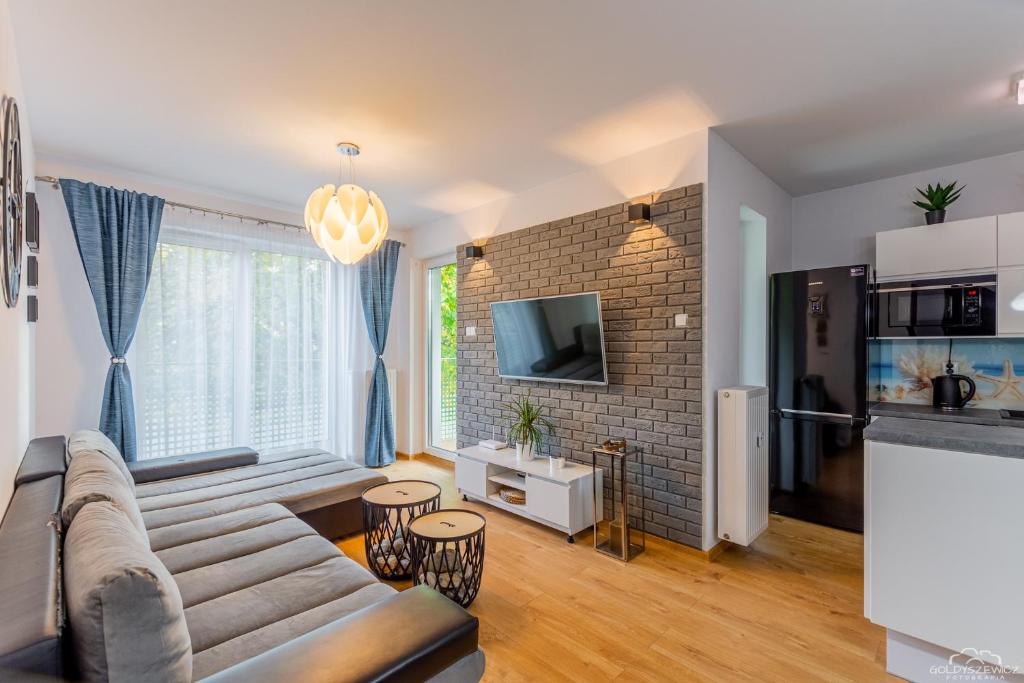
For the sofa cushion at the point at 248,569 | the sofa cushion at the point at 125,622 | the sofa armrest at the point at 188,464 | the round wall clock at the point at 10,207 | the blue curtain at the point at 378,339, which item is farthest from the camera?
the blue curtain at the point at 378,339

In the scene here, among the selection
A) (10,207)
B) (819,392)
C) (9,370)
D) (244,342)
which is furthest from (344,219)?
(819,392)

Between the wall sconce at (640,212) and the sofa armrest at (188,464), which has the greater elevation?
the wall sconce at (640,212)

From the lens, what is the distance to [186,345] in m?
3.74

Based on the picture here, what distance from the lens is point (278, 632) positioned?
143cm

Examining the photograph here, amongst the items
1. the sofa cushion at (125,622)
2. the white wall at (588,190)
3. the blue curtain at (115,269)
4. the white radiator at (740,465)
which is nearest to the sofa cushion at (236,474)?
the blue curtain at (115,269)

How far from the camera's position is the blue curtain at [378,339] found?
4.89 m

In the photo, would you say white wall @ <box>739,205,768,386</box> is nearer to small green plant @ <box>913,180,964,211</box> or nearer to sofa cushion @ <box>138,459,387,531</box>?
small green plant @ <box>913,180,964,211</box>

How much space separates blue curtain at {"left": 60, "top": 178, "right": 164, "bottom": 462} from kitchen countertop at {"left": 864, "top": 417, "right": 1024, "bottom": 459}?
4.54m

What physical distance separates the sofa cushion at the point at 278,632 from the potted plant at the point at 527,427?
194cm

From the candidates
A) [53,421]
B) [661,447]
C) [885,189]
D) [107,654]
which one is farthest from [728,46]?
[53,421]

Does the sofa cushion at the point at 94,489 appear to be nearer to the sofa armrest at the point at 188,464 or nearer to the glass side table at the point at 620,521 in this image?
the sofa armrest at the point at 188,464

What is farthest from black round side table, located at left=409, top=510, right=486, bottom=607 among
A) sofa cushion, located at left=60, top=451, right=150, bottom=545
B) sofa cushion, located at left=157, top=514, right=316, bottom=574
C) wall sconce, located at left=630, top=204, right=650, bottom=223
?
wall sconce, located at left=630, top=204, right=650, bottom=223

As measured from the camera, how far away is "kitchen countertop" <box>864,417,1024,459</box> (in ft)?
5.18

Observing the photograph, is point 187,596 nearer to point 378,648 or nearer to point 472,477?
point 378,648
